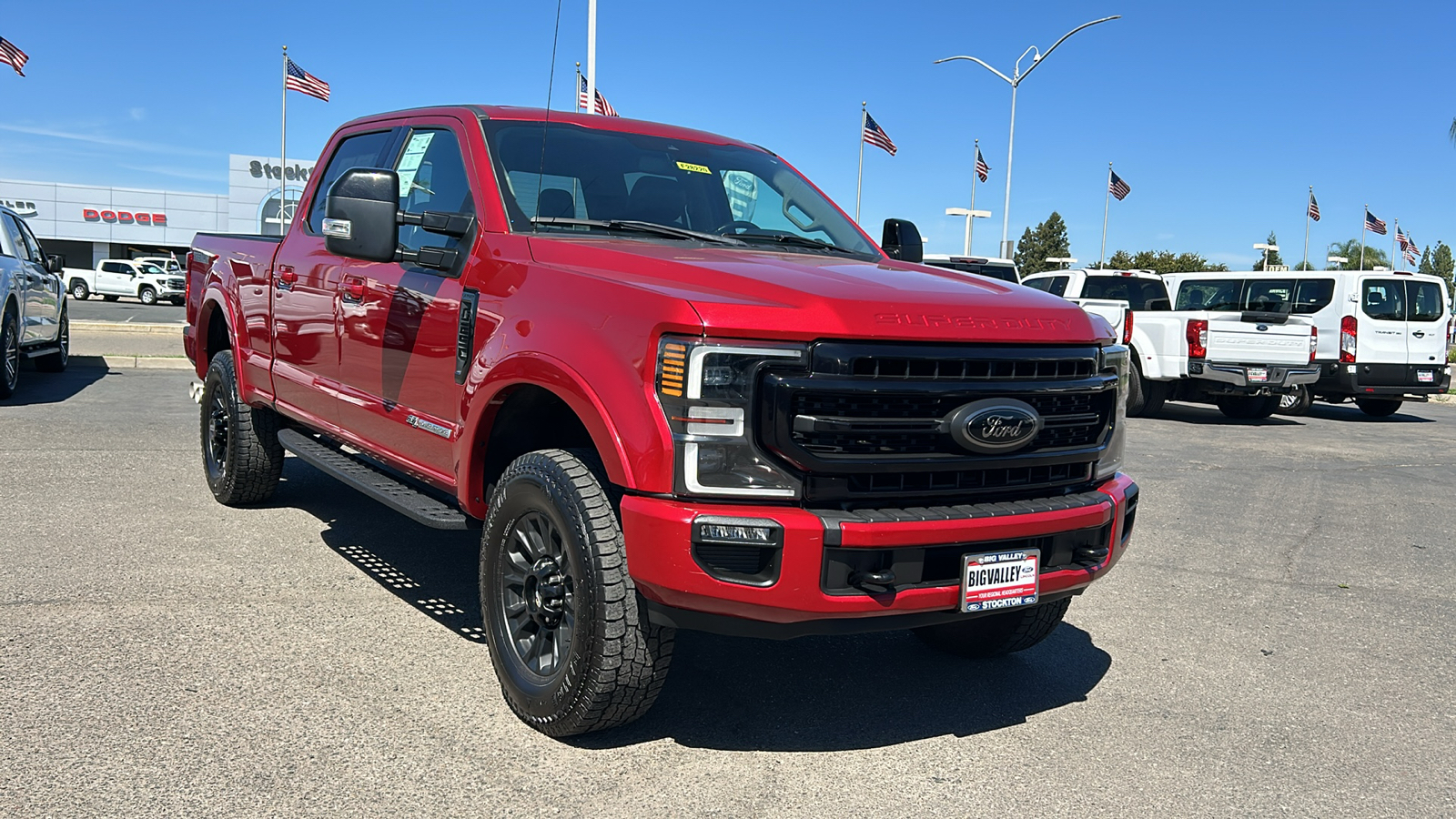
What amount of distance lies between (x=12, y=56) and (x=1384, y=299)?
92.1 ft

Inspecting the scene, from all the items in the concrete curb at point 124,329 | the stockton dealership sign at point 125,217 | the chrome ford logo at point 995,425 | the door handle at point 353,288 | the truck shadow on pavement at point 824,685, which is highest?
the stockton dealership sign at point 125,217

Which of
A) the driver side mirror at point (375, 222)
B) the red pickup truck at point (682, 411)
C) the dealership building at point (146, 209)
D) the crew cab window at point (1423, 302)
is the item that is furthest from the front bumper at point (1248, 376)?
the dealership building at point (146, 209)

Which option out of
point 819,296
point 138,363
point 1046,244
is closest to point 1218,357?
point 819,296

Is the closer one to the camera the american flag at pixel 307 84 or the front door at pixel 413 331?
the front door at pixel 413 331

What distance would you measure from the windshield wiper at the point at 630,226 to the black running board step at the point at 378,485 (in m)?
1.10

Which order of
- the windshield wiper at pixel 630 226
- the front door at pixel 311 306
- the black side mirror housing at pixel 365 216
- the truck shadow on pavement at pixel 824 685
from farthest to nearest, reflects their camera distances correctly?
the front door at pixel 311 306 → the windshield wiper at pixel 630 226 → the black side mirror housing at pixel 365 216 → the truck shadow on pavement at pixel 824 685

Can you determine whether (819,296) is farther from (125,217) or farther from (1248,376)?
(125,217)

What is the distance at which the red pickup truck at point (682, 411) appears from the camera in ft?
10.0

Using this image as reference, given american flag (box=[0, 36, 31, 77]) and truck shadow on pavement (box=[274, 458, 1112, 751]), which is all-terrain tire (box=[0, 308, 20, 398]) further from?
american flag (box=[0, 36, 31, 77])

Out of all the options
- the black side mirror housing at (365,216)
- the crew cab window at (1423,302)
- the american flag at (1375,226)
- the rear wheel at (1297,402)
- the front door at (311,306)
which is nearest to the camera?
the black side mirror housing at (365,216)

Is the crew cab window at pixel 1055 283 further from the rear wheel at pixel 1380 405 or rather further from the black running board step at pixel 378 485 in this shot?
the black running board step at pixel 378 485

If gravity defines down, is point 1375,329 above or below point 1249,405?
above

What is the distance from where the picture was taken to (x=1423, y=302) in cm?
1580

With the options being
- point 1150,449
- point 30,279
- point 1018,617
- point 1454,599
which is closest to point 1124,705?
point 1018,617
